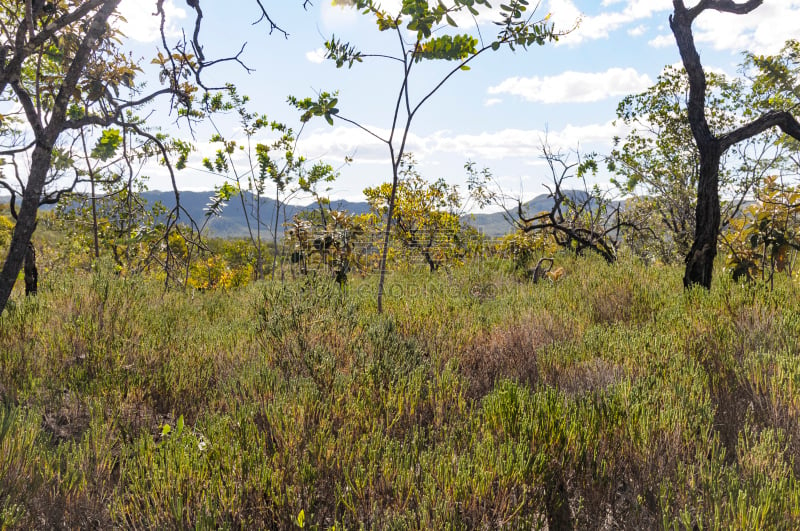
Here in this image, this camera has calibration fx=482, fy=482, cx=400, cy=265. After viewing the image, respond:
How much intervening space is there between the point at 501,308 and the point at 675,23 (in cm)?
421

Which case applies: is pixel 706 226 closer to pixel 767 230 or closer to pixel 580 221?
pixel 767 230

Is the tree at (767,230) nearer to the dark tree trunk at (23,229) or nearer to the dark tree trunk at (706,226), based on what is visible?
the dark tree trunk at (706,226)

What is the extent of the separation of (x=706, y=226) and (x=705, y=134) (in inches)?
43.2

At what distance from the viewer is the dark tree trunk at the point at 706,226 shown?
5.52m

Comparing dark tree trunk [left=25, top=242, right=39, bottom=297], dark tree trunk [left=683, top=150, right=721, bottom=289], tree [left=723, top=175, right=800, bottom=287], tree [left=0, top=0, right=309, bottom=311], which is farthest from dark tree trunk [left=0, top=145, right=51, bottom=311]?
tree [left=723, top=175, right=800, bottom=287]

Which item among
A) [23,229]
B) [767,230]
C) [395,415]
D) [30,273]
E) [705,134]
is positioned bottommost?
→ [395,415]

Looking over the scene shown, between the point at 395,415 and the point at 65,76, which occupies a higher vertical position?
the point at 65,76

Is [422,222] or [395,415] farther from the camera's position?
[422,222]

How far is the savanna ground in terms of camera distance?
6.34ft

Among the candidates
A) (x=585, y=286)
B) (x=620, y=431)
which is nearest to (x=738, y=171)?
(x=585, y=286)

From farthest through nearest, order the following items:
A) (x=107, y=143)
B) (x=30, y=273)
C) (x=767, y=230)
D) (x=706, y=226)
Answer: (x=30, y=273)
(x=706, y=226)
(x=767, y=230)
(x=107, y=143)

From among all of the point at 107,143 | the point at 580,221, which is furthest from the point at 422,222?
the point at 107,143

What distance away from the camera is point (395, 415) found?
8.88ft

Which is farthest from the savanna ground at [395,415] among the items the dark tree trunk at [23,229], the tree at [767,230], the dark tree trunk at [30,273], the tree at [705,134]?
the dark tree trunk at [30,273]
